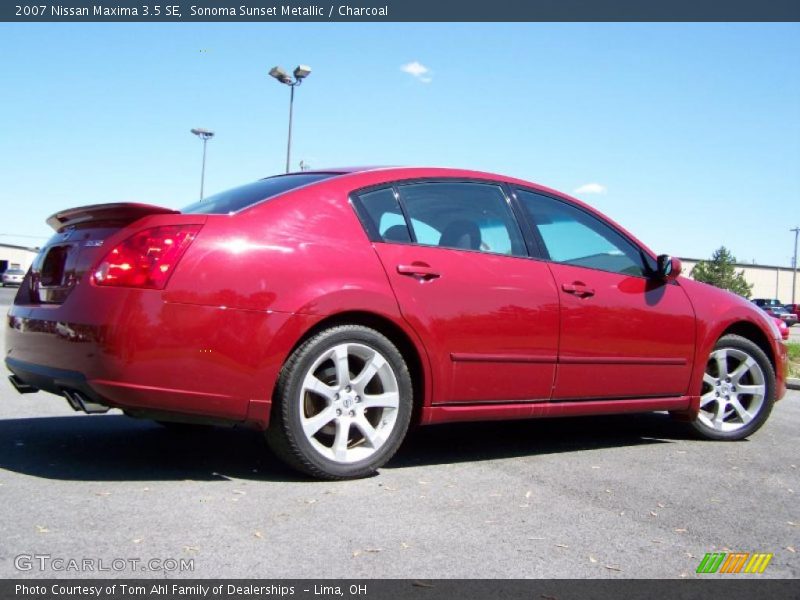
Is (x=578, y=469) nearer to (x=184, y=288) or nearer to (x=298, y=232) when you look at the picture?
(x=298, y=232)

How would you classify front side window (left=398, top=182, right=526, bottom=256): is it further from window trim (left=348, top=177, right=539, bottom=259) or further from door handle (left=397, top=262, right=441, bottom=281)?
door handle (left=397, top=262, right=441, bottom=281)

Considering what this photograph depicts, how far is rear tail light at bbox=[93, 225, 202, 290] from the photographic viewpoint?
3.35m

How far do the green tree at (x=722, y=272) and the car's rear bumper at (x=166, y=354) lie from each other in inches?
3157

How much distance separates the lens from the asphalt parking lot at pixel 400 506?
2656mm

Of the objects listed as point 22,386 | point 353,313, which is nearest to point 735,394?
point 353,313

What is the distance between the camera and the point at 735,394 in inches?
213

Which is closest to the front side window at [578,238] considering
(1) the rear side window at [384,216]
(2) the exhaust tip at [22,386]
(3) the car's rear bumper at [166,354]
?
(1) the rear side window at [384,216]

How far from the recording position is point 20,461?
3818 millimetres

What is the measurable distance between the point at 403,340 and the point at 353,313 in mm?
316

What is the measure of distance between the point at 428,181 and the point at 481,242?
1.44 ft

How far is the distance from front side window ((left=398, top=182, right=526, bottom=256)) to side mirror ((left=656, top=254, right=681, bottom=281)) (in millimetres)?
1114

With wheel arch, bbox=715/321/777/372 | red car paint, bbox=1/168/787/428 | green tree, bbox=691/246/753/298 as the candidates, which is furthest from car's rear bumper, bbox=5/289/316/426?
green tree, bbox=691/246/753/298
